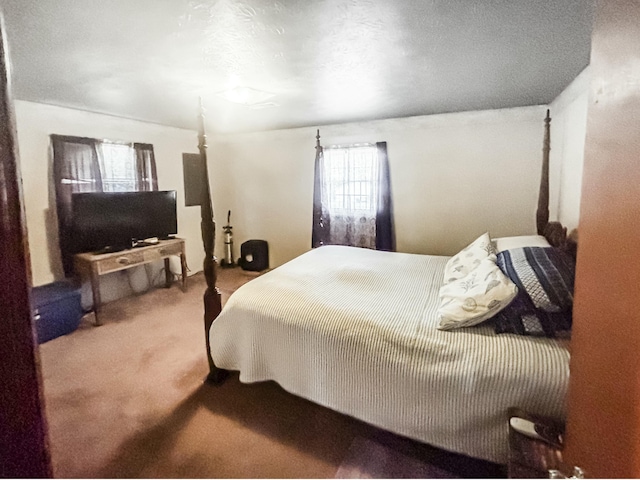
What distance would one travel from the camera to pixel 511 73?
2350 mm

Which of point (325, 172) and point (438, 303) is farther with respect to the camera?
point (325, 172)

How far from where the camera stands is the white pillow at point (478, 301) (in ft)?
5.42

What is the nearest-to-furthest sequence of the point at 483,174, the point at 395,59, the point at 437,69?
the point at 395,59
the point at 437,69
the point at 483,174

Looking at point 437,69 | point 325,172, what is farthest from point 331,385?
point 325,172

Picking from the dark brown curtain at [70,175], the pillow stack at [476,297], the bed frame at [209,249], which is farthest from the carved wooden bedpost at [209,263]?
the dark brown curtain at [70,175]

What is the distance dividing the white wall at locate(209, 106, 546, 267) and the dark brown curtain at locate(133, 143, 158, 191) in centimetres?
133

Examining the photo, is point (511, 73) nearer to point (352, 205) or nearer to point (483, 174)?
point (483, 174)

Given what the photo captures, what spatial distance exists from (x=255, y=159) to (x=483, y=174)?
3215 millimetres

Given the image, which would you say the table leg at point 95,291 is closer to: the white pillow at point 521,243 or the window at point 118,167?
the window at point 118,167

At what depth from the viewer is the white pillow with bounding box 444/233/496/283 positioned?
7.38ft

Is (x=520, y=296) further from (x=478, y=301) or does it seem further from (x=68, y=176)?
(x=68, y=176)

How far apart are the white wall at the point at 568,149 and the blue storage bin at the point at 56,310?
169 inches

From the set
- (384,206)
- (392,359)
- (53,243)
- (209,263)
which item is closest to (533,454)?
(392,359)

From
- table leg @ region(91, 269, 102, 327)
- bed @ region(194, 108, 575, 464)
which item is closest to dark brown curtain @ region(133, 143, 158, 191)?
table leg @ region(91, 269, 102, 327)
